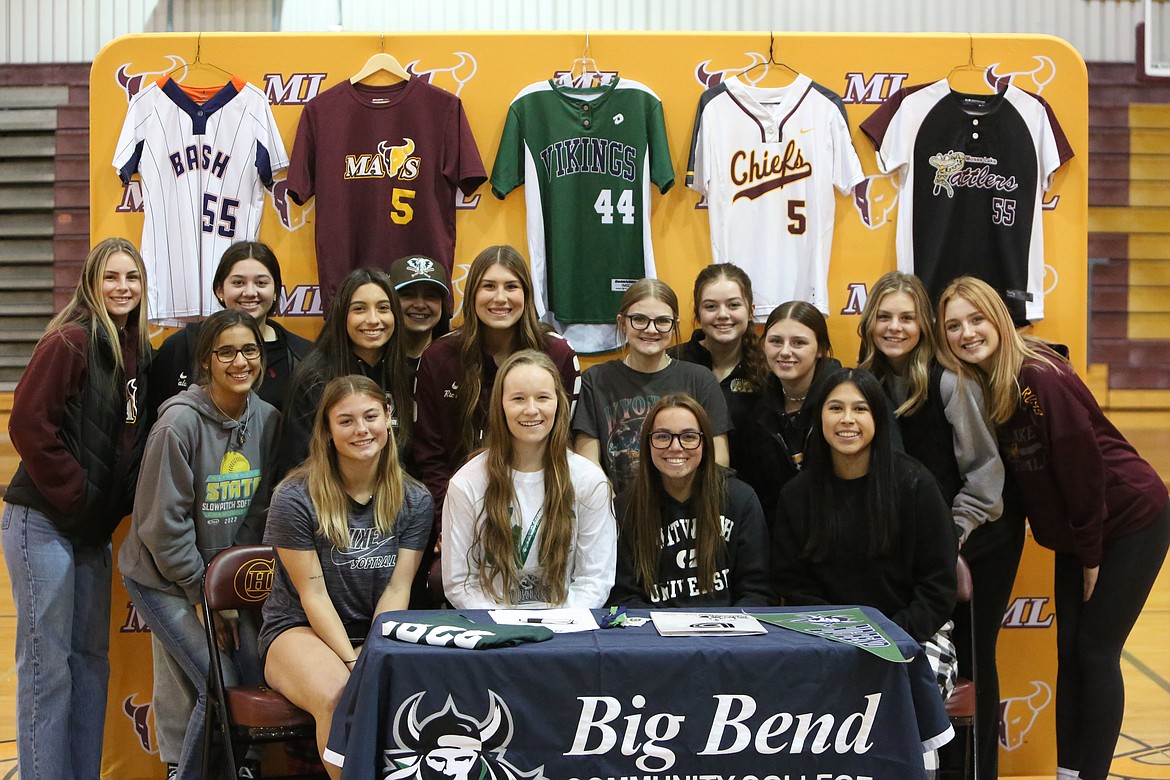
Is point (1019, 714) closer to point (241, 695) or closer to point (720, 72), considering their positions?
point (720, 72)

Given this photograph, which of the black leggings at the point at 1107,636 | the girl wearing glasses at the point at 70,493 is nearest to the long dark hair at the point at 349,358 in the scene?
the girl wearing glasses at the point at 70,493

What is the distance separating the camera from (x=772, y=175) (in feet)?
13.3

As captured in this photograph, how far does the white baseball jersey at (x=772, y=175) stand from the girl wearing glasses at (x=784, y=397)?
628 millimetres

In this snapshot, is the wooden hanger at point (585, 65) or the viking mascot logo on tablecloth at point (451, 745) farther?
the wooden hanger at point (585, 65)

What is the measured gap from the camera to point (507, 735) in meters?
2.37

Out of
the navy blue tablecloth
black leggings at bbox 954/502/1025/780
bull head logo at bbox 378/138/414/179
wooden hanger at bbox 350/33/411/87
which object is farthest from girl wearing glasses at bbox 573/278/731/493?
wooden hanger at bbox 350/33/411/87

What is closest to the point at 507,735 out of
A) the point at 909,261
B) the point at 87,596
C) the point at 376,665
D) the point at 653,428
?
the point at 376,665

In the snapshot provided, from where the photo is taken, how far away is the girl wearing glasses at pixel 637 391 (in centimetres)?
336

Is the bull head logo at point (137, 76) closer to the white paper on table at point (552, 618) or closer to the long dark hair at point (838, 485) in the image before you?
the white paper on table at point (552, 618)

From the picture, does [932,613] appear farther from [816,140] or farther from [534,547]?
[816,140]

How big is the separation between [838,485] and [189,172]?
2658 millimetres

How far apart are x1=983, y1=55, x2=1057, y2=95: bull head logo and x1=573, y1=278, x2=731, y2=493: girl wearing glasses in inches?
67.7

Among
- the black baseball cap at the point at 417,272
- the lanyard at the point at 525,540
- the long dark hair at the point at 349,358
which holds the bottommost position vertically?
the lanyard at the point at 525,540

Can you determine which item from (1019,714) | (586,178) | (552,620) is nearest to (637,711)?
(552,620)
